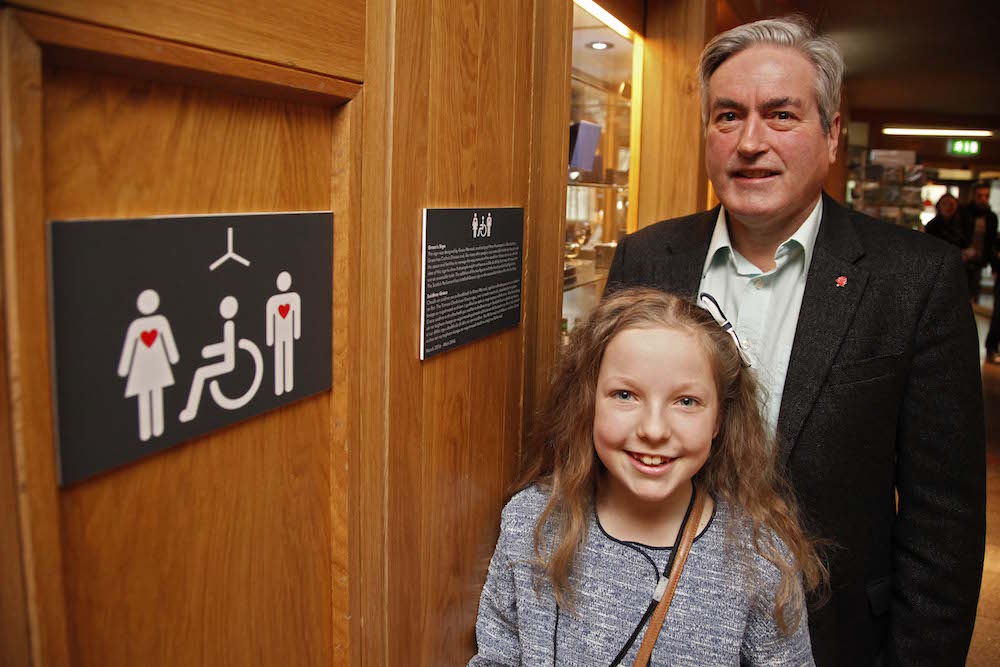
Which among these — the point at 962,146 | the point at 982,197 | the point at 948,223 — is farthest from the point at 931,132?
the point at 948,223

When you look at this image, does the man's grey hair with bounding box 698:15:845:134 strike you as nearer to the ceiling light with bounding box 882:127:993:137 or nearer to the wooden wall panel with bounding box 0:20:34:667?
the wooden wall panel with bounding box 0:20:34:667

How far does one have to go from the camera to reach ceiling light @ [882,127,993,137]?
14273 mm

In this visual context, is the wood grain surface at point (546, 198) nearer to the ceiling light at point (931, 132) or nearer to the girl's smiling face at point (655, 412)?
the girl's smiling face at point (655, 412)

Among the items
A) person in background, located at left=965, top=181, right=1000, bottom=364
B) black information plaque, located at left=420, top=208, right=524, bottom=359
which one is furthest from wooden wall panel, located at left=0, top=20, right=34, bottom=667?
person in background, located at left=965, top=181, right=1000, bottom=364

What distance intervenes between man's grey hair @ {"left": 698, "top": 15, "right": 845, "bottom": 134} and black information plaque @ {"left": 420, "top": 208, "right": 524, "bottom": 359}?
65cm

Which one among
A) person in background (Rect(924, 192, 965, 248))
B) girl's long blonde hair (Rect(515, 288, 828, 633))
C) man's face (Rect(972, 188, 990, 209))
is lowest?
girl's long blonde hair (Rect(515, 288, 828, 633))

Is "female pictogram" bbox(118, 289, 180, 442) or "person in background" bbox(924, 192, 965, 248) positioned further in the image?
"person in background" bbox(924, 192, 965, 248)

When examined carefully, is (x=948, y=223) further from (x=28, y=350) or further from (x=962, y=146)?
(x=28, y=350)

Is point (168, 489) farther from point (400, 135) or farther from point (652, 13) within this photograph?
point (652, 13)

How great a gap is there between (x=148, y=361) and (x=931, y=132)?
16438 millimetres

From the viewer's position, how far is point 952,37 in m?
7.55

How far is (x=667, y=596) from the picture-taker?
59.0 inches

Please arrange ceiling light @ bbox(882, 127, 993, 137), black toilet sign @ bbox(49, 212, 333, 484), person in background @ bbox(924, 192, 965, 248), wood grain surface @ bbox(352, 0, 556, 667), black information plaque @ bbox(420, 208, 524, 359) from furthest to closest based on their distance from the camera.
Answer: ceiling light @ bbox(882, 127, 993, 137) < person in background @ bbox(924, 192, 965, 248) < black information plaque @ bbox(420, 208, 524, 359) < wood grain surface @ bbox(352, 0, 556, 667) < black toilet sign @ bbox(49, 212, 333, 484)

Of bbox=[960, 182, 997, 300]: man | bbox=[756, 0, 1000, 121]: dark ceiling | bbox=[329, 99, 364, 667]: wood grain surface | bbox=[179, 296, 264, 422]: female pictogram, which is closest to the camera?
bbox=[179, 296, 264, 422]: female pictogram
